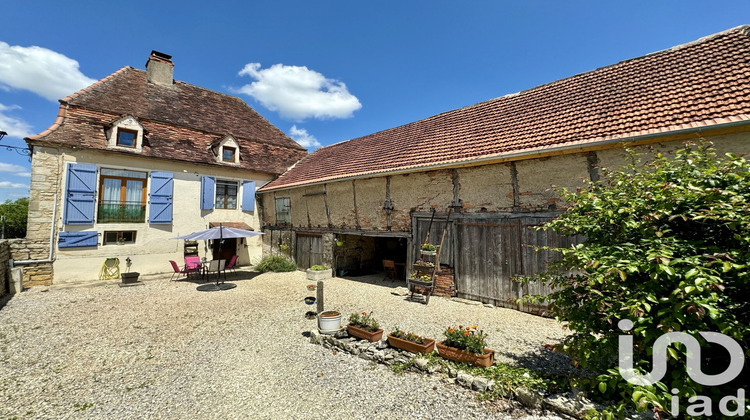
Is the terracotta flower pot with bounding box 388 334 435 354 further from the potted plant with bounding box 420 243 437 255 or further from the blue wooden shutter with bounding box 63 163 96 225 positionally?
the blue wooden shutter with bounding box 63 163 96 225

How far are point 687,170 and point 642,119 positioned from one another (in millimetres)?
3895

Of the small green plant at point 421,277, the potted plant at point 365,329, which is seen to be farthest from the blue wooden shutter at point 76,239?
the small green plant at point 421,277

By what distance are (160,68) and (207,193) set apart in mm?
7140

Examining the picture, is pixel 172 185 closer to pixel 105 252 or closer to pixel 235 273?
pixel 105 252

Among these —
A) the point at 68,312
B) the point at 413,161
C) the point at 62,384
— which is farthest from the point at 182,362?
the point at 413,161

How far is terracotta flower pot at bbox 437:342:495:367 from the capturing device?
12.3ft

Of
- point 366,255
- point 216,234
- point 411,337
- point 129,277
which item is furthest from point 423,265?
point 129,277

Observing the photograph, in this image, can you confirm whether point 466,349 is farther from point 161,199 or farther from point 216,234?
point 161,199

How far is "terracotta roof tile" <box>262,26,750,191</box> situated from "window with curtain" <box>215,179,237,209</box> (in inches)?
221

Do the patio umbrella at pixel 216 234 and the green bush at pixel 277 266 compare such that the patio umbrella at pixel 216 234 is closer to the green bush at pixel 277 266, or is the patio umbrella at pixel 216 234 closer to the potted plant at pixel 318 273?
the potted plant at pixel 318 273

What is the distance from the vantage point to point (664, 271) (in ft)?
7.11

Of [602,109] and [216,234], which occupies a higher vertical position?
[602,109]

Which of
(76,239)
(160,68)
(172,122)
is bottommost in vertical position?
(76,239)

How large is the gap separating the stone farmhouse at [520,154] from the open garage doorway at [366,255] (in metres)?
0.37
